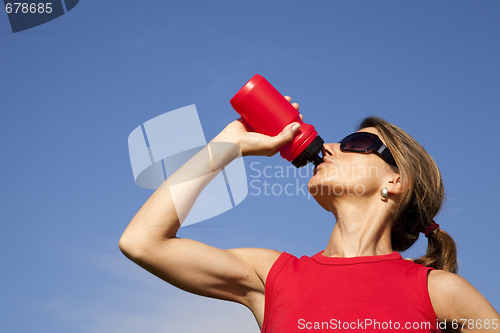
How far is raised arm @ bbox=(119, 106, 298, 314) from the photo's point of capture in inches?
116

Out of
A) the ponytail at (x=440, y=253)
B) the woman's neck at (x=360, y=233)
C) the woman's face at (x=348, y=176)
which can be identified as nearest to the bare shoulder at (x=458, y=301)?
the woman's neck at (x=360, y=233)

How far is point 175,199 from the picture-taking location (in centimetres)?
303

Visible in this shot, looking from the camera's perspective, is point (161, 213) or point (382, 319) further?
point (161, 213)

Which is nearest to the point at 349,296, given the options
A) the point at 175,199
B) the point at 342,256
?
the point at 342,256

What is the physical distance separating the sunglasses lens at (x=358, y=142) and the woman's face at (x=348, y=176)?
0.17ft

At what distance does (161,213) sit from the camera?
2.99 metres

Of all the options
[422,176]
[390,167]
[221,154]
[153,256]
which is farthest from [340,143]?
[153,256]

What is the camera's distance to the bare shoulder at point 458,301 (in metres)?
2.77

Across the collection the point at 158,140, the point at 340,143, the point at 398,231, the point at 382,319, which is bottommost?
the point at 382,319

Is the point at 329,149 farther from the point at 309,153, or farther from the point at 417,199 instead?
the point at 417,199

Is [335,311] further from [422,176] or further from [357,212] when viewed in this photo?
[422,176]

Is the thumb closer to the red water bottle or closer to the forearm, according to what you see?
the red water bottle

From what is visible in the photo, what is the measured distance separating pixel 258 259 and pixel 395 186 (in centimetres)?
125

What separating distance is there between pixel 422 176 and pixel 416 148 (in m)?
0.25
